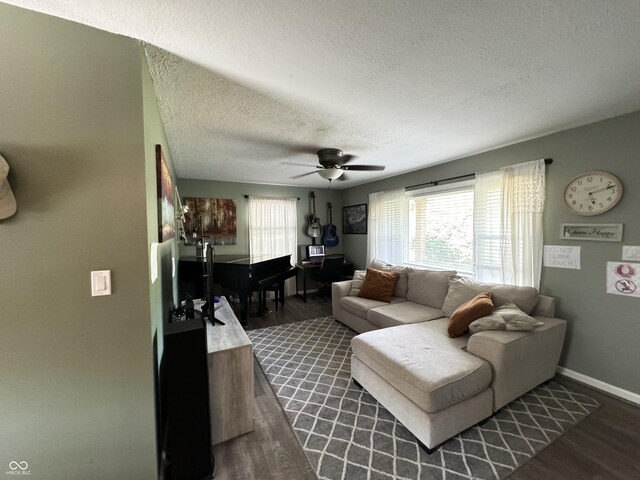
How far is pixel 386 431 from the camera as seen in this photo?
1792mm

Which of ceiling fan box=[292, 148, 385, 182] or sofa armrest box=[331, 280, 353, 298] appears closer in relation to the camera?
ceiling fan box=[292, 148, 385, 182]

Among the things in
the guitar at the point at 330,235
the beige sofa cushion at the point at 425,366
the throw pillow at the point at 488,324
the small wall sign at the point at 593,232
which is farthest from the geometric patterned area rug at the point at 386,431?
the guitar at the point at 330,235

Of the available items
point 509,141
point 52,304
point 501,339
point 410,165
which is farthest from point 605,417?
point 52,304

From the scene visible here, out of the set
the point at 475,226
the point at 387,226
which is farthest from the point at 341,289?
the point at 475,226

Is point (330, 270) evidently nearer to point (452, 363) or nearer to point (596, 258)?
point (452, 363)

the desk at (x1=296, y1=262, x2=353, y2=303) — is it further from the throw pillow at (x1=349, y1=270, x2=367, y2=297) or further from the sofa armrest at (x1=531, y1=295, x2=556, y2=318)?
the sofa armrest at (x1=531, y1=295, x2=556, y2=318)

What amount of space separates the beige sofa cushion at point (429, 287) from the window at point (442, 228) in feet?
1.57

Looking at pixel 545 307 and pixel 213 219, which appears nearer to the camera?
pixel 545 307

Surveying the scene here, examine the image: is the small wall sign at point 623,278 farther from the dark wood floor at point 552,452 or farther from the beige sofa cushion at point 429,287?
A: the beige sofa cushion at point 429,287

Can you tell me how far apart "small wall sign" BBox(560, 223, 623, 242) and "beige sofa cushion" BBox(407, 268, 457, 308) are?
3.73ft

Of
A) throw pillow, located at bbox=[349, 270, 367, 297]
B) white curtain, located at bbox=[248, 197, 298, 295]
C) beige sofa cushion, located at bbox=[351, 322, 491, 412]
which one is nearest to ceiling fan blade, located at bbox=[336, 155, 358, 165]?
throw pillow, located at bbox=[349, 270, 367, 297]

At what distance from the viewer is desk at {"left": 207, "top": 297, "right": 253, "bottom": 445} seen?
1688mm

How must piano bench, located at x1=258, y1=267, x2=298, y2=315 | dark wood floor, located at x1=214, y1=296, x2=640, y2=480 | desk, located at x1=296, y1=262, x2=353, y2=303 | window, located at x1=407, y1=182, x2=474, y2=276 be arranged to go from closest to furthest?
dark wood floor, located at x1=214, y1=296, x2=640, y2=480
window, located at x1=407, y1=182, x2=474, y2=276
piano bench, located at x1=258, y1=267, x2=298, y2=315
desk, located at x1=296, y1=262, x2=353, y2=303

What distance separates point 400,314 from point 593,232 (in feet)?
6.29
